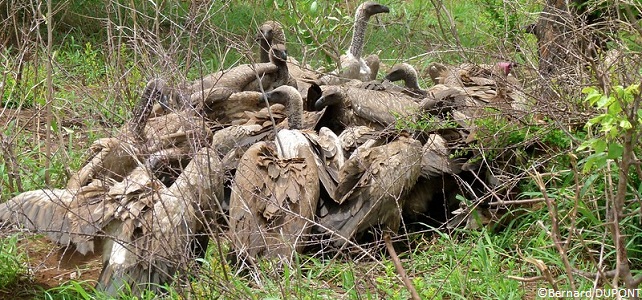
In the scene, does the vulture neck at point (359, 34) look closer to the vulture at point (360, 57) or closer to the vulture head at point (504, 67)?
the vulture at point (360, 57)

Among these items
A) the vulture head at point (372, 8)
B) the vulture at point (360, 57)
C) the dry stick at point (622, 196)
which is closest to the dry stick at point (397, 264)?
the dry stick at point (622, 196)

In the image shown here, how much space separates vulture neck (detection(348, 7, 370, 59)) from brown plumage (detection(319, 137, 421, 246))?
3225 mm

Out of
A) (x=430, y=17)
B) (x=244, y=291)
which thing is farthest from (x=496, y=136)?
(x=430, y=17)

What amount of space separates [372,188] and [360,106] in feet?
5.58

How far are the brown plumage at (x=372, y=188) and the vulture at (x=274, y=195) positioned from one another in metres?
0.19

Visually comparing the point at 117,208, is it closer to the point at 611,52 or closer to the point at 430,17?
the point at 611,52

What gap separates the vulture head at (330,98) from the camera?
23.0ft

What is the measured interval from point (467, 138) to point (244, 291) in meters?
2.14

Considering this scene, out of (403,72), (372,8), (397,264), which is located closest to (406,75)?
(403,72)

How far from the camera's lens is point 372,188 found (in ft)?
18.2

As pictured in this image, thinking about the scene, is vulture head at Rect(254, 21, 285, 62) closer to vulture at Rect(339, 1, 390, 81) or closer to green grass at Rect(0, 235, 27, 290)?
vulture at Rect(339, 1, 390, 81)

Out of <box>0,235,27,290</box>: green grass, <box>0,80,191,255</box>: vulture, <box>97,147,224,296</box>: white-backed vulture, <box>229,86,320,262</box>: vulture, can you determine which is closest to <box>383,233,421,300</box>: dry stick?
<box>97,147,224,296</box>: white-backed vulture

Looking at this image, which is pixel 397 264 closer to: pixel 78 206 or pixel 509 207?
pixel 78 206

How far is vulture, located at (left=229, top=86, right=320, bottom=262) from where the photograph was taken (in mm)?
5062
